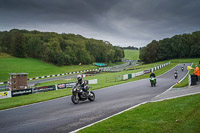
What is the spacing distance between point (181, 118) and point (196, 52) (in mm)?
107225

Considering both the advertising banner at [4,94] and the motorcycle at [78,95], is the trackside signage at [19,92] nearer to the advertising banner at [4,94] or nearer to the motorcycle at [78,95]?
the advertising banner at [4,94]

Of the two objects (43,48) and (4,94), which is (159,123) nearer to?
(4,94)

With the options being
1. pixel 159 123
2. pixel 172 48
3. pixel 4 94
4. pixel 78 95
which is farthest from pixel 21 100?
pixel 172 48

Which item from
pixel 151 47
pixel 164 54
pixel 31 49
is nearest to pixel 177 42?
pixel 164 54

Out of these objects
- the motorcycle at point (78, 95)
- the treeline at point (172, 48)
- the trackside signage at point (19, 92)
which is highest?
the treeline at point (172, 48)

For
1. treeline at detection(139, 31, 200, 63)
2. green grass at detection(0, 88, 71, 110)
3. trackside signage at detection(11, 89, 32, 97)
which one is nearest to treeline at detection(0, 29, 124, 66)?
treeline at detection(139, 31, 200, 63)

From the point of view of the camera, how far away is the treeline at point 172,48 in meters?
102

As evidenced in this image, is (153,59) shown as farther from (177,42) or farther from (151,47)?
(177,42)

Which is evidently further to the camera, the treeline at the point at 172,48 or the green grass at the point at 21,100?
the treeline at the point at 172,48

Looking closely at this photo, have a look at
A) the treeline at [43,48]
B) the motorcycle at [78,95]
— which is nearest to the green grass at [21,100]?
the motorcycle at [78,95]

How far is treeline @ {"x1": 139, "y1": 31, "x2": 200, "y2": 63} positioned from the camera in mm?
102500

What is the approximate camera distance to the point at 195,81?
1664 centimetres

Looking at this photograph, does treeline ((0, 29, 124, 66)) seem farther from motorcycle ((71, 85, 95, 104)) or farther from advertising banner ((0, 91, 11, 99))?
motorcycle ((71, 85, 95, 104))

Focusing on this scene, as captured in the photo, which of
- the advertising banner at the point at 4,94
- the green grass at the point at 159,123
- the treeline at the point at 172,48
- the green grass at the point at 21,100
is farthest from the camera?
the treeline at the point at 172,48
